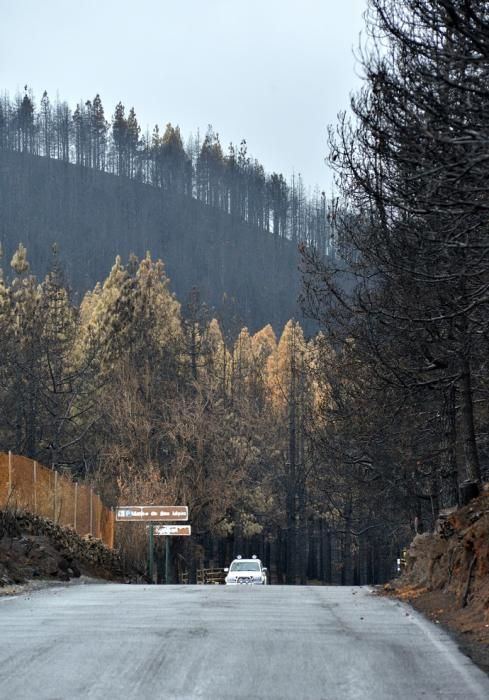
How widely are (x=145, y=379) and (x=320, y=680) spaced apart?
5527 centimetres

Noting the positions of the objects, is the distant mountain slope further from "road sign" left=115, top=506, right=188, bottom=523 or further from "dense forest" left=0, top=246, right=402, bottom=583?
"road sign" left=115, top=506, right=188, bottom=523

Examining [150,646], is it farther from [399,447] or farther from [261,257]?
[261,257]

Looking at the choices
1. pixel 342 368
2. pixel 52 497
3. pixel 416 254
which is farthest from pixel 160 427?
pixel 416 254

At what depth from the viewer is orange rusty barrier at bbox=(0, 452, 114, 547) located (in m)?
31.9

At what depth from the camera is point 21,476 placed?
33.1 metres

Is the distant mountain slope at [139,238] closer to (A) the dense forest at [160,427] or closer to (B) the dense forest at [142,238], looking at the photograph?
(B) the dense forest at [142,238]

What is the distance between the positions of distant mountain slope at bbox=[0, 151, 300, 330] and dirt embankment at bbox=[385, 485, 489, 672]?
438 feet

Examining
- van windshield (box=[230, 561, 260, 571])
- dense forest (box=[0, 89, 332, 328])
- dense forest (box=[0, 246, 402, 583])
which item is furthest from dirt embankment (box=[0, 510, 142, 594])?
dense forest (box=[0, 89, 332, 328])

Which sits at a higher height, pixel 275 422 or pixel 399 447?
pixel 275 422

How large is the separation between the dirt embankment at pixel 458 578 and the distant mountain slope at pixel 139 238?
133463 mm

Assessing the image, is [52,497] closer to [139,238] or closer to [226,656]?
[226,656]

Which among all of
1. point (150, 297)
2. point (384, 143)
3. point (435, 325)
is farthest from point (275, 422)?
point (384, 143)

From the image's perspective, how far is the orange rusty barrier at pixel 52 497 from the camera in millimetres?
31906

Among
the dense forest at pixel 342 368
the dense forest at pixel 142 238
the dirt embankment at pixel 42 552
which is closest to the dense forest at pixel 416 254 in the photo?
the dense forest at pixel 342 368
